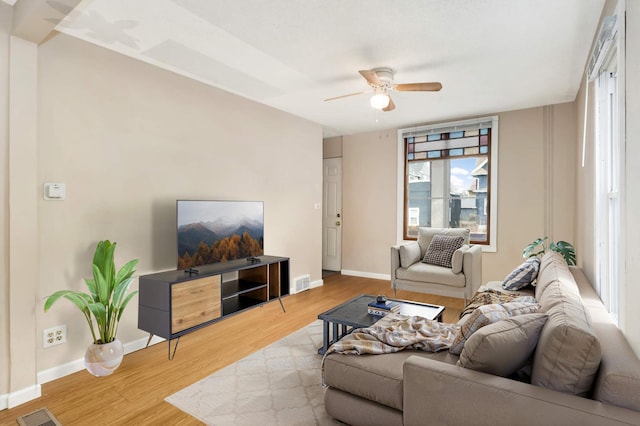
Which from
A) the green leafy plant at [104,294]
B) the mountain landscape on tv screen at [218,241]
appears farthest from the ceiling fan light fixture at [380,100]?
the green leafy plant at [104,294]

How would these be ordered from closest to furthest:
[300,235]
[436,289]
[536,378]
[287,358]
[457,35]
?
[536,378]
[457,35]
[287,358]
[436,289]
[300,235]

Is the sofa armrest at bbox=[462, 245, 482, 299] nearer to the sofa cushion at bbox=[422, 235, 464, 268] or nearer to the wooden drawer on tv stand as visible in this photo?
the sofa cushion at bbox=[422, 235, 464, 268]

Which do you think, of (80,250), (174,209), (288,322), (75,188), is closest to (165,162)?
(174,209)

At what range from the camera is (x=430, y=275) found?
4.04 meters

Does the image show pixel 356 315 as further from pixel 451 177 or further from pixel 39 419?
pixel 451 177

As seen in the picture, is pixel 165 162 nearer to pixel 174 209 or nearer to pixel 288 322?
pixel 174 209

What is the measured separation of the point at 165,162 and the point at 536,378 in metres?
3.18

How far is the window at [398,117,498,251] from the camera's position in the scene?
191 inches

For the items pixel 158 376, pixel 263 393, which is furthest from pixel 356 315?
pixel 158 376

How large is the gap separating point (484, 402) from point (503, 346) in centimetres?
23

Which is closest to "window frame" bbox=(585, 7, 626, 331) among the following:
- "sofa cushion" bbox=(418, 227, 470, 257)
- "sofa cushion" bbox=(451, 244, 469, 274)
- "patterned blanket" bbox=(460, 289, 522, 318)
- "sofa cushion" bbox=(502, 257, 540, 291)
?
"sofa cushion" bbox=(502, 257, 540, 291)

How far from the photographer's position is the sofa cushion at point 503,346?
142cm

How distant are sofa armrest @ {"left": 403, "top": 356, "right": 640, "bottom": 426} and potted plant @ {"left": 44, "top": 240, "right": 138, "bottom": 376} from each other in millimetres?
1995

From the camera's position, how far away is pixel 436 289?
4.04 metres
